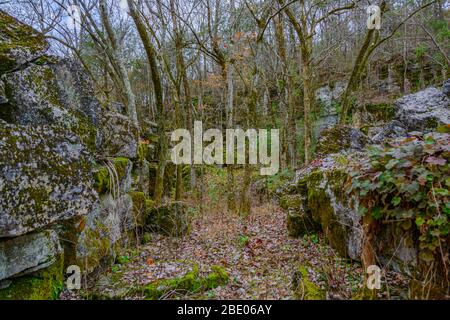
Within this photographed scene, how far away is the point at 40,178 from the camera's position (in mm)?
2557

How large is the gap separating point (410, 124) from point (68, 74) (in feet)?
24.4

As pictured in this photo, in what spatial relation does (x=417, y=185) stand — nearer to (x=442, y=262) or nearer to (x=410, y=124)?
(x=442, y=262)

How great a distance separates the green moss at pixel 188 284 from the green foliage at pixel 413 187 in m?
2.10

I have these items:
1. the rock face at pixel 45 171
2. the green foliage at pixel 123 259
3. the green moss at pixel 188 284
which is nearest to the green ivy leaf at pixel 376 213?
the green moss at pixel 188 284

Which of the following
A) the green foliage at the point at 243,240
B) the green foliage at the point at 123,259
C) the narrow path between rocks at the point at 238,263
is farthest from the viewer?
the green foliage at the point at 243,240

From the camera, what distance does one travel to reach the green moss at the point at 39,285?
8.63 feet

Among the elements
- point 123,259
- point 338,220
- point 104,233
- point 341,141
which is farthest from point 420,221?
point 341,141

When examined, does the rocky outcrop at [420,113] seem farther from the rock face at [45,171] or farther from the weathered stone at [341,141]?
the rock face at [45,171]

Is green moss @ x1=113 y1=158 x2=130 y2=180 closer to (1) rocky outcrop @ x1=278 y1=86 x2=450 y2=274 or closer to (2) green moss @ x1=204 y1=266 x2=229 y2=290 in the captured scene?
(2) green moss @ x1=204 y1=266 x2=229 y2=290

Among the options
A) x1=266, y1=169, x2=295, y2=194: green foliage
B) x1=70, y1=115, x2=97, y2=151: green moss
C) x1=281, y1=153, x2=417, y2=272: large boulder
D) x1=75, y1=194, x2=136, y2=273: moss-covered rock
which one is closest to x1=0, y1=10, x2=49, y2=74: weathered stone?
x1=70, y1=115, x2=97, y2=151: green moss

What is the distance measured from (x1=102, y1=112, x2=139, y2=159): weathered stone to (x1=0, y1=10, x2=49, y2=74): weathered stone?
145 centimetres

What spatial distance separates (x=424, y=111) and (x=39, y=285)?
8.35 metres

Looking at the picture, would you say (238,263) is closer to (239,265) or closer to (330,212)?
(239,265)

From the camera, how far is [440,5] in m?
15.8
